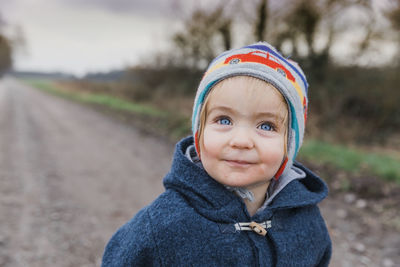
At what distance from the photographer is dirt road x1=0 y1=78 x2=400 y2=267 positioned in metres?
3.38

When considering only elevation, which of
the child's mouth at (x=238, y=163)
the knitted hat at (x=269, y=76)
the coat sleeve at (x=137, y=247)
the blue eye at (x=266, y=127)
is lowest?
the coat sleeve at (x=137, y=247)

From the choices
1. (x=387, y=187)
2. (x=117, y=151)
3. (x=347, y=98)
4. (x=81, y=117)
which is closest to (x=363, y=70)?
(x=347, y=98)

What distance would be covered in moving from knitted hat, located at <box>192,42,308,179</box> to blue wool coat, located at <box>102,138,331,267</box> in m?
0.16

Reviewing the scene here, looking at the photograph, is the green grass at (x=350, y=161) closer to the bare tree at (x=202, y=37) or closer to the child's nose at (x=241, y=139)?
the child's nose at (x=241, y=139)

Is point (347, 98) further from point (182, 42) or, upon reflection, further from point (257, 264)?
point (257, 264)

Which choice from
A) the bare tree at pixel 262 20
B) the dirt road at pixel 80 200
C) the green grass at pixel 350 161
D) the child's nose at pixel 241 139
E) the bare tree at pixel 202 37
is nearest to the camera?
the child's nose at pixel 241 139

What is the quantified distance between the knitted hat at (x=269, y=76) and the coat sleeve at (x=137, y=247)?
0.38 meters

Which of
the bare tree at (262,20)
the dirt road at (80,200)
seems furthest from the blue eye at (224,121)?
the bare tree at (262,20)

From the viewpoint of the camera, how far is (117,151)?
Result: 743 cm

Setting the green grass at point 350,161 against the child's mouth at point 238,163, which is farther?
the green grass at point 350,161

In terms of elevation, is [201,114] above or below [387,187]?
above

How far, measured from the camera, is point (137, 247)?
4.16ft

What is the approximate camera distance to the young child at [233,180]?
1.24 metres

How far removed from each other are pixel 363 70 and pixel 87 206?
8252 mm
